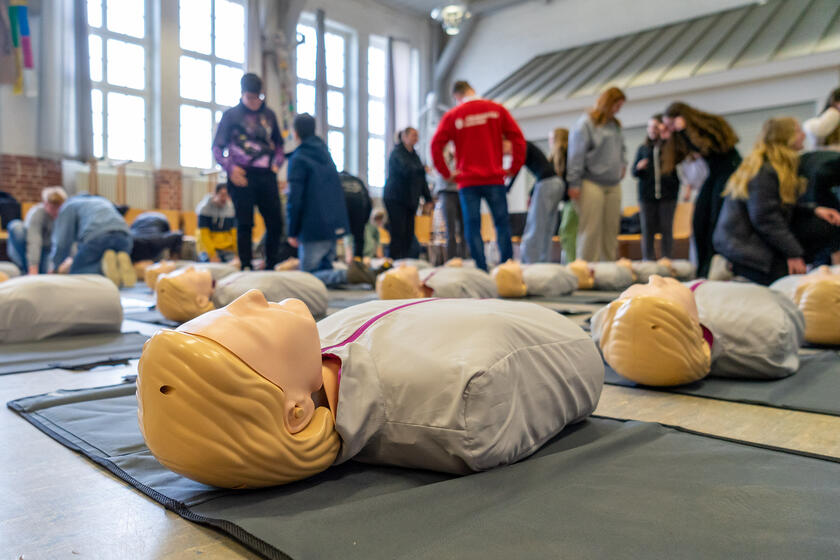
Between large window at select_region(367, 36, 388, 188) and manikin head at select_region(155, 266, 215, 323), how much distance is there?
12.2 metres

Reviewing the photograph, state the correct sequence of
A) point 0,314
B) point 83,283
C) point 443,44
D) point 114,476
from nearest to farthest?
point 114,476 → point 0,314 → point 83,283 → point 443,44

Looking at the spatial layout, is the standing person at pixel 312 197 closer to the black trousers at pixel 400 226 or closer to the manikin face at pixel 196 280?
the black trousers at pixel 400 226

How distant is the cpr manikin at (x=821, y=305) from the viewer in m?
2.65

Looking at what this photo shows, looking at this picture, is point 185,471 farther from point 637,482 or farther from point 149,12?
point 149,12

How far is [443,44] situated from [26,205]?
11.0 meters

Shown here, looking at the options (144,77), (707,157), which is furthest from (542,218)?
(144,77)

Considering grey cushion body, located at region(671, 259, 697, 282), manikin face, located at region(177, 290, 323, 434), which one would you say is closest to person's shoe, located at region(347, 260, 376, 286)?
grey cushion body, located at region(671, 259, 697, 282)

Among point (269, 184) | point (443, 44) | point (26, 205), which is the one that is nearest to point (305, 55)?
point (443, 44)

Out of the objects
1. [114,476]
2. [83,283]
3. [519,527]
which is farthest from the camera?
[83,283]

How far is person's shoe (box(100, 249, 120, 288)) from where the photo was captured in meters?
5.71

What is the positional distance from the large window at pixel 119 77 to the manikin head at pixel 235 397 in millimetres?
11117

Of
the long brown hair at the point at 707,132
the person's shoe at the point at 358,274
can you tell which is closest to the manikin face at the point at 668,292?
the long brown hair at the point at 707,132

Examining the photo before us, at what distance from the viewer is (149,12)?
11.6 m

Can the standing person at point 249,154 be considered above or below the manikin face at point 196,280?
above
